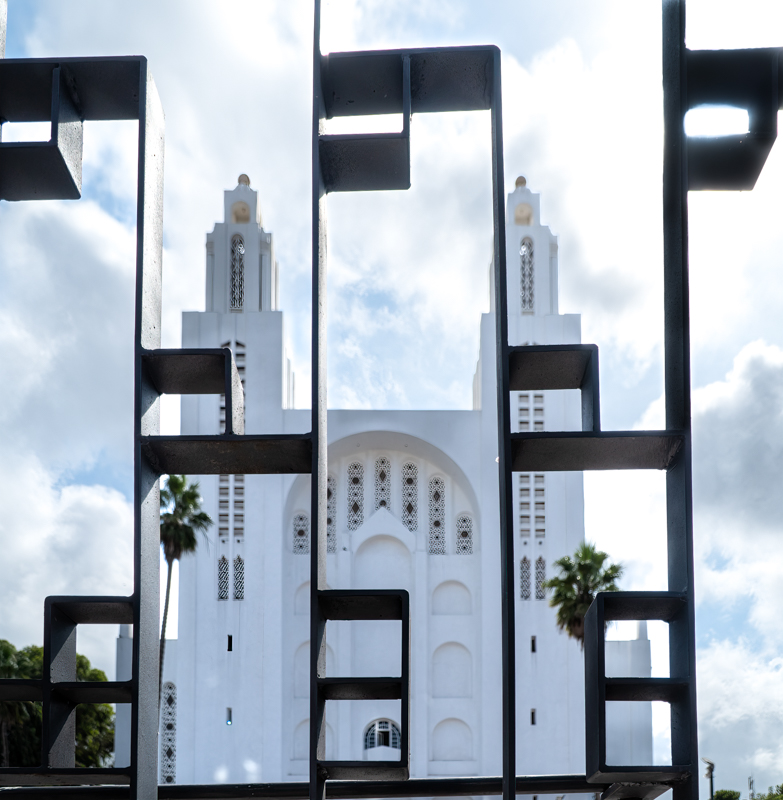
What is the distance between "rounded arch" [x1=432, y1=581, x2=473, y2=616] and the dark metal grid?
33.3m

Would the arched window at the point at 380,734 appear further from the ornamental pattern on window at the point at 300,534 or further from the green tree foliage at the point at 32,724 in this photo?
the green tree foliage at the point at 32,724

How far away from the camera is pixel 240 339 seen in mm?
36219

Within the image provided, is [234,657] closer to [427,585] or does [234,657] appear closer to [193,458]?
[427,585]

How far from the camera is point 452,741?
35906 mm

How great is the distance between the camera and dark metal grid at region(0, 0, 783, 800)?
348cm

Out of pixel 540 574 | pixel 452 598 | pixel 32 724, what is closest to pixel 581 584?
pixel 540 574

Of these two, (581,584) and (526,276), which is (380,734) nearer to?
(581,584)

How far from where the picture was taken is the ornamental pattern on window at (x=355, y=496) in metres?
36.9

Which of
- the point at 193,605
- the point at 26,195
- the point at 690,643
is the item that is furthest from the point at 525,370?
the point at 193,605

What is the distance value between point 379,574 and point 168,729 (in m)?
8.38

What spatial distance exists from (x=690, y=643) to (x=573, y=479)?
109 ft

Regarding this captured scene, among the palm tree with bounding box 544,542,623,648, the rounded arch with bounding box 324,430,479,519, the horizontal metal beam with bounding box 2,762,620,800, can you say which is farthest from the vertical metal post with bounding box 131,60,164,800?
the rounded arch with bounding box 324,430,479,519

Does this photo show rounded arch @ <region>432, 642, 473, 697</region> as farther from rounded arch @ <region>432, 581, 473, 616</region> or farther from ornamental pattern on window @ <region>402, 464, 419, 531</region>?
ornamental pattern on window @ <region>402, 464, 419, 531</region>

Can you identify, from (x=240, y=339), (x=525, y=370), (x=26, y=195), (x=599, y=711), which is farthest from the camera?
(x=240, y=339)
